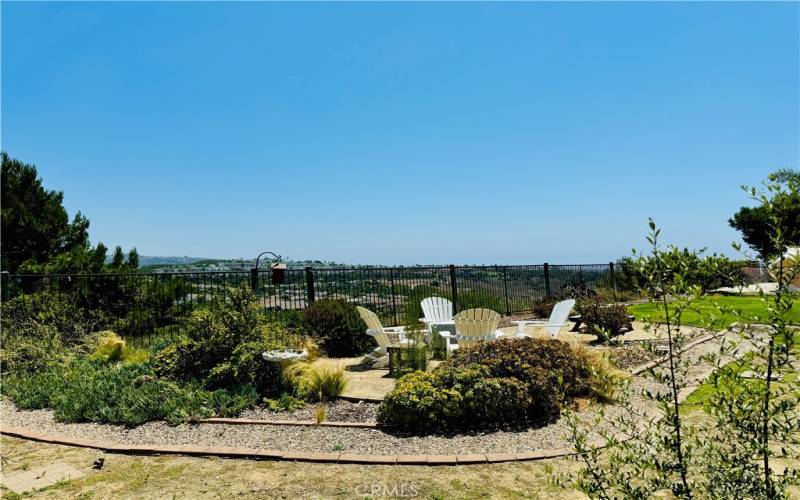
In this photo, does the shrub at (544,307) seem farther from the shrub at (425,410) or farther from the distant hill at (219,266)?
the shrub at (425,410)

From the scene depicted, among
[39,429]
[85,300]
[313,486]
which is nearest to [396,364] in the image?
[313,486]

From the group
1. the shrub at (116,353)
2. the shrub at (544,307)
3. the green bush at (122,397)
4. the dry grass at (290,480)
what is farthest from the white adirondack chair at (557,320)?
the shrub at (116,353)

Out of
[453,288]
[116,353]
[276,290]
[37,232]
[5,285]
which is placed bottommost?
[116,353]

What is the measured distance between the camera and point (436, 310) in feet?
36.1

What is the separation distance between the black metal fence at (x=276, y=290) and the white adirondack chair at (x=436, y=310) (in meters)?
1.19

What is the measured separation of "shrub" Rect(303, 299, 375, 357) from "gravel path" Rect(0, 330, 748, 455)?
12.4ft

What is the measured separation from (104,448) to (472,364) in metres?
3.85

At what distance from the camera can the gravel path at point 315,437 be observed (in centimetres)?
429

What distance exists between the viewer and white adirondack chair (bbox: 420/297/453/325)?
10.9 meters

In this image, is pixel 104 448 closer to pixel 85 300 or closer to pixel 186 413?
pixel 186 413

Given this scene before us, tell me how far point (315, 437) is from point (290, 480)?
1.00 m

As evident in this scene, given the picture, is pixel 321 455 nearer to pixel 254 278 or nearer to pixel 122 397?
pixel 122 397

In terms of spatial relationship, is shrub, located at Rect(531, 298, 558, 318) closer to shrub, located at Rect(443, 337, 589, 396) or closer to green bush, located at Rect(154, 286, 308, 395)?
shrub, located at Rect(443, 337, 589, 396)

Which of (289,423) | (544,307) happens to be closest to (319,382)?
(289,423)
